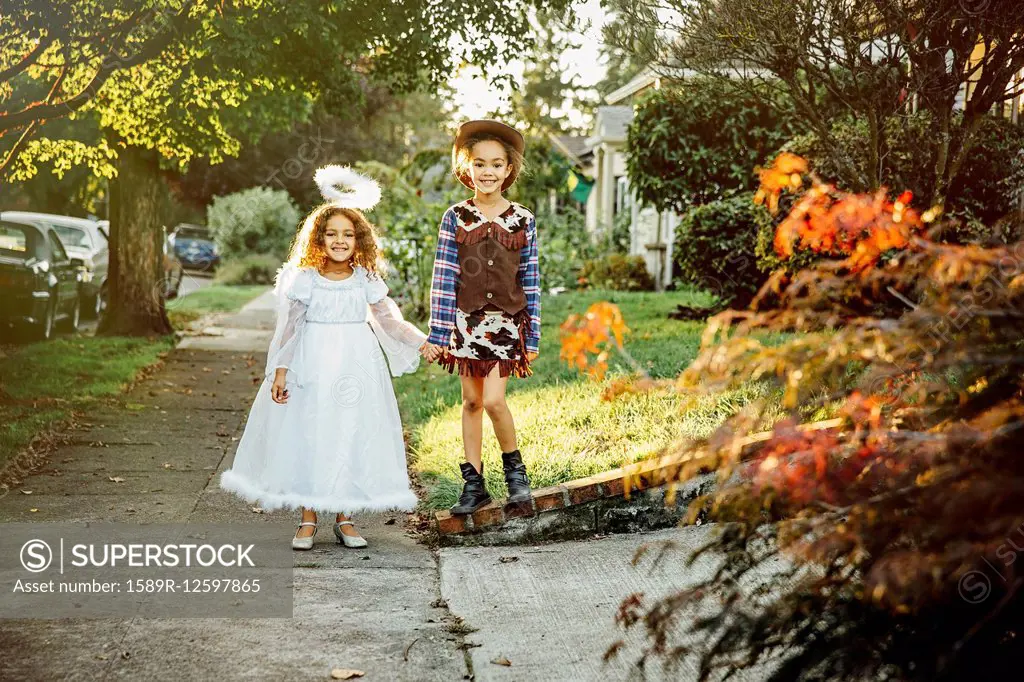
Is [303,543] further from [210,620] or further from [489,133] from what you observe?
[489,133]

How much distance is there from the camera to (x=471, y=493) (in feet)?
17.7

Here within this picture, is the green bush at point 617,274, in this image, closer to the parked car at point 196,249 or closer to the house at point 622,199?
the house at point 622,199

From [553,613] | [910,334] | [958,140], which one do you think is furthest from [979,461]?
[958,140]

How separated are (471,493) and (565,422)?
161cm

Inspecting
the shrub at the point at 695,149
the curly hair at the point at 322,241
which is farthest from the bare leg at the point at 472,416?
the shrub at the point at 695,149

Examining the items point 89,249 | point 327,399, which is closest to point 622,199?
point 89,249

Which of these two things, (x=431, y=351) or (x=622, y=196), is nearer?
(x=431, y=351)

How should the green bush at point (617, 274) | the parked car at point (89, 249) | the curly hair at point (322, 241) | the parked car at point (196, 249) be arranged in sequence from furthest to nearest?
the parked car at point (196, 249), the green bush at point (617, 274), the parked car at point (89, 249), the curly hair at point (322, 241)

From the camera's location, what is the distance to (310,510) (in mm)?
5246

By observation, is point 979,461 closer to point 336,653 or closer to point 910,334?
point 910,334

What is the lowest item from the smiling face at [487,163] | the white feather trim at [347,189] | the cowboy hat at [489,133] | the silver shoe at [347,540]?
the silver shoe at [347,540]

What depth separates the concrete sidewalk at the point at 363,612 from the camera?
3.73 metres

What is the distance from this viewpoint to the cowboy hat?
207 inches

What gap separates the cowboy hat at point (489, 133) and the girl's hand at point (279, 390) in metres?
1.30
